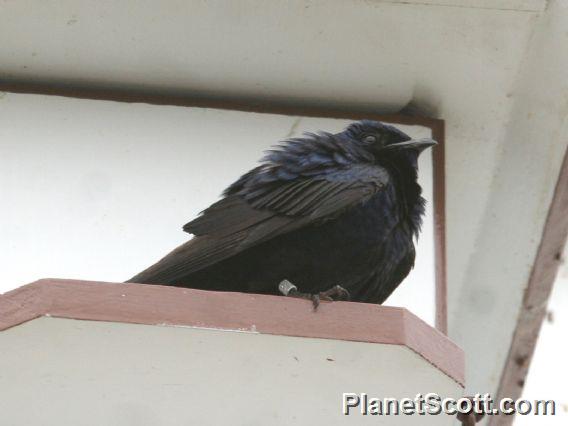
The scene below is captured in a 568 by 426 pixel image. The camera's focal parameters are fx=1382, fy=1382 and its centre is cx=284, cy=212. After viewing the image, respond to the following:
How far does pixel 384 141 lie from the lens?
3.44 meters

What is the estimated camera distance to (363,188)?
10.2 feet

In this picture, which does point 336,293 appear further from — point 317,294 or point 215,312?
point 215,312

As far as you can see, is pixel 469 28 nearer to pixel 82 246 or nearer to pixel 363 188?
pixel 363 188

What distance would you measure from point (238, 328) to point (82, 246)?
94 centimetres

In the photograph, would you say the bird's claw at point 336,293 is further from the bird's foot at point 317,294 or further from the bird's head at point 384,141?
the bird's head at point 384,141

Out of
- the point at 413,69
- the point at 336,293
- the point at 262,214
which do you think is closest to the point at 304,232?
the point at 262,214

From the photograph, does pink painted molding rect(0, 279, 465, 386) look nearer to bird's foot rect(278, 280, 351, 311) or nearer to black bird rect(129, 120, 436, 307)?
bird's foot rect(278, 280, 351, 311)

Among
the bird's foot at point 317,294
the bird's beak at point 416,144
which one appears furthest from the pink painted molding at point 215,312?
the bird's beak at point 416,144

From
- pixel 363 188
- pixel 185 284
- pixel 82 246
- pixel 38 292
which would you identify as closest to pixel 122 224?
pixel 82 246

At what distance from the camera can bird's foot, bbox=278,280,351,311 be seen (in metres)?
2.61

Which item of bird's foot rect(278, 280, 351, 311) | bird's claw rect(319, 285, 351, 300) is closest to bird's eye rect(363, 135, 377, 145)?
bird's foot rect(278, 280, 351, 311)

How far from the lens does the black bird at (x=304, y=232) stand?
3.02m

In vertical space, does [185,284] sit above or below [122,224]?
below

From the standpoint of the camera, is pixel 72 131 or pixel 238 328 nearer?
pixel 238 328
